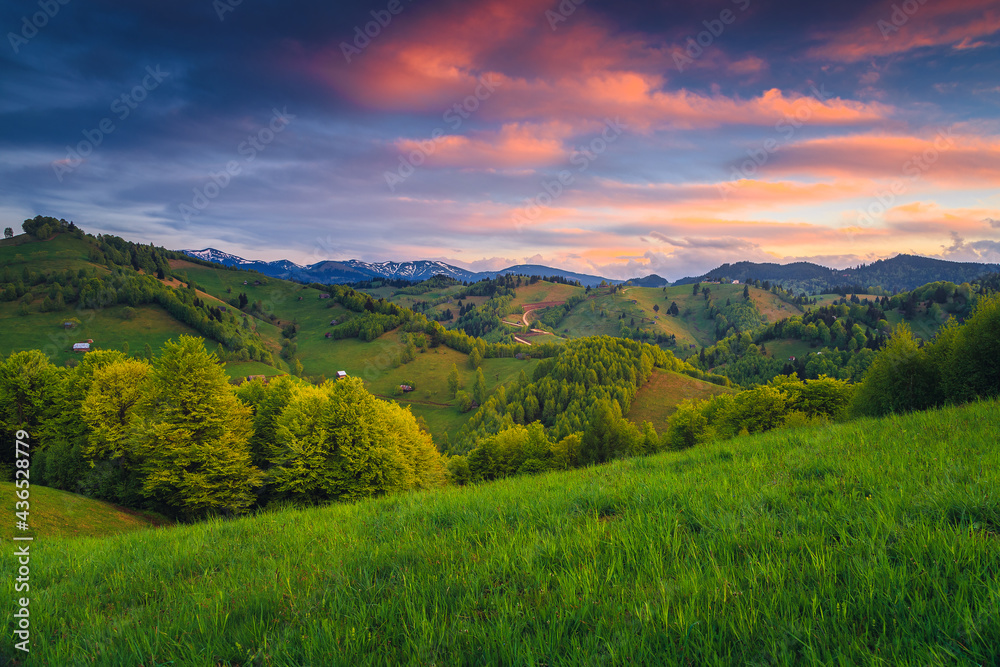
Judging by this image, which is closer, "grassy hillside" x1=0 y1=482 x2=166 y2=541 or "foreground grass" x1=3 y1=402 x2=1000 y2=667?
"foreground grass" x1=3 y1=402 x2=1000 y2=667

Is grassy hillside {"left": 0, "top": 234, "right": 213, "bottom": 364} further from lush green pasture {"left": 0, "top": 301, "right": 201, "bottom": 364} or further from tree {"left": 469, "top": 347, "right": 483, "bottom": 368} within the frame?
tree {"left": 469, "top": 347, "right": 483, "bottom": 368}

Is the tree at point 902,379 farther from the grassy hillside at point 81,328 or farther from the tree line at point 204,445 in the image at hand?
the grassy hillside at point 81,328

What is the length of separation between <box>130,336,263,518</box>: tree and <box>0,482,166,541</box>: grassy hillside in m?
2.46

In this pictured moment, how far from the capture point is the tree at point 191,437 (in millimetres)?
28812

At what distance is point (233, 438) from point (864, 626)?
1481 inches

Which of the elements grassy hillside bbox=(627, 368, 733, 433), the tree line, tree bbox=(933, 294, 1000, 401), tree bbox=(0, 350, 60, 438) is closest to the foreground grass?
the tree line

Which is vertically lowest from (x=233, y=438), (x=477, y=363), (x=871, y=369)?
(x=477, y=363)

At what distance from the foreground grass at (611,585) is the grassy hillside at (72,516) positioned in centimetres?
2806

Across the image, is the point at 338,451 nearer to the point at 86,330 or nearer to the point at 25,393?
the point at 25,393

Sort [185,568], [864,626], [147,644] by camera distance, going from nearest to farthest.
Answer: [864,626] < [147,644] < [185,568]

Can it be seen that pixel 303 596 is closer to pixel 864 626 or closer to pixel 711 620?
pixel 711 620

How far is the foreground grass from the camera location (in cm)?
237

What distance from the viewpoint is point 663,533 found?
4.17 meters

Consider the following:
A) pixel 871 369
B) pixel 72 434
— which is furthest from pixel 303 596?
pixel 72 434
